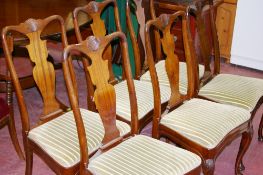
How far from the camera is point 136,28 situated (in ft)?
10.2

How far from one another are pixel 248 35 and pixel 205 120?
1.96 metres

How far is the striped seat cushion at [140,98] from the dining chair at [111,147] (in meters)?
0.30

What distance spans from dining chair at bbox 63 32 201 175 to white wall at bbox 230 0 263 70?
220 cm

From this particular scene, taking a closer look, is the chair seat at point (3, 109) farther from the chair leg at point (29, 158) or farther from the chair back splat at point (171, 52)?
the chair back splat at point (171, 52)

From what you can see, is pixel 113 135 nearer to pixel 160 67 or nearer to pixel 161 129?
pixel 161 129

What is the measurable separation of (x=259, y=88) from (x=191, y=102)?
512 millimetres

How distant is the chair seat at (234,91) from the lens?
2.28m

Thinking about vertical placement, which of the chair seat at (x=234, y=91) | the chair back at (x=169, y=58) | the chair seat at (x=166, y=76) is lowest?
the chair seat at (x=234, y=91)

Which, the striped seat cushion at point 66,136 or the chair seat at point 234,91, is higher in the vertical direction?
the striped seat cushion at point 66,136

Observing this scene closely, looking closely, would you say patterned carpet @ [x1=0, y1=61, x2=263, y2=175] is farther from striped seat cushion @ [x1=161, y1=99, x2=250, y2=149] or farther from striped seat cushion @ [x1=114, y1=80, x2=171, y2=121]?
striped seat cushion @ [x1=114, y1=80, x2=171, y2=121]

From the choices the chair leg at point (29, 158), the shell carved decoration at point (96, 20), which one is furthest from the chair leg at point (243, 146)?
the chair leg at point (29, 158)

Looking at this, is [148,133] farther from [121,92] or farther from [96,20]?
[96,20]

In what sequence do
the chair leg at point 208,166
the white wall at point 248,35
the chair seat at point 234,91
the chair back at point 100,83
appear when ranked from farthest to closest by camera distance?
1. the white wall at point 248,35
2. the chair seat at point 234,91
3. the chair leg at point 208,166
4. the chair back at point 100,83

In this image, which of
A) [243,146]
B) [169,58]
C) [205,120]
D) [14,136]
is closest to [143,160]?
[205,120]
